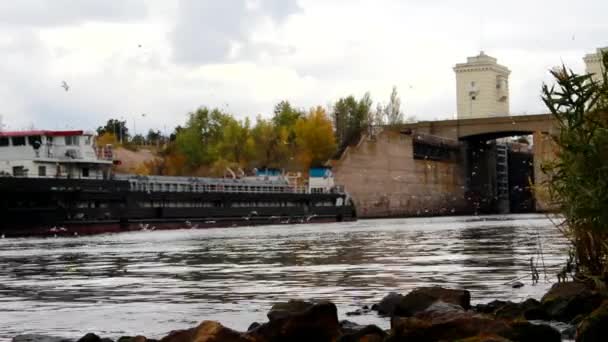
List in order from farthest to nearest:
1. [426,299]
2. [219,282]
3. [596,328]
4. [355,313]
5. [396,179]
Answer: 1. [396,179]
2. [219,282]
3. [355,313]
4. [426,299]
5. [596,328]

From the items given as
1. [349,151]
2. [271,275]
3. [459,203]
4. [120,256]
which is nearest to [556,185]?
[271,275]

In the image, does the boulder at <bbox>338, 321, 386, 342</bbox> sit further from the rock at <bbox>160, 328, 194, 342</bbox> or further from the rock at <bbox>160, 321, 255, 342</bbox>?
the rock at <bbox>160, 328, 194, 342</bbox>

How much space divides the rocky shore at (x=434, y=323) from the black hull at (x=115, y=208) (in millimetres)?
49199

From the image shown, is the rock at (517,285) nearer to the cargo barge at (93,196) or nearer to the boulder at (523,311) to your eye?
the boulder at (523,311)

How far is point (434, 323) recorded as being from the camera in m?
9.48

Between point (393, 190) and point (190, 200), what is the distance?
169ft

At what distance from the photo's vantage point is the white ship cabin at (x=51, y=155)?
211ft

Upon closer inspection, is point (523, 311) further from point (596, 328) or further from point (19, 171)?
point (19, 171)

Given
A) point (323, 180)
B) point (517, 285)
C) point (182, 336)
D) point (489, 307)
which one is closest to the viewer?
point (182, 336)

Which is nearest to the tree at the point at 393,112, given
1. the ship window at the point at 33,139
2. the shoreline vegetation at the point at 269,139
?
the shoreline vegetation at the point at 269,139

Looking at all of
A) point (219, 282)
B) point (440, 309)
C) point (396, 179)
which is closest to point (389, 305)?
point (440, 309)

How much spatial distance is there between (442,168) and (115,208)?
77.1 metres

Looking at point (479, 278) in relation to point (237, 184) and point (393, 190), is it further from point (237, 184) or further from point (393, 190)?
point (393, 190)

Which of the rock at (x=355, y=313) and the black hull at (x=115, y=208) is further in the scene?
the black hull at (x=115, y=208)
